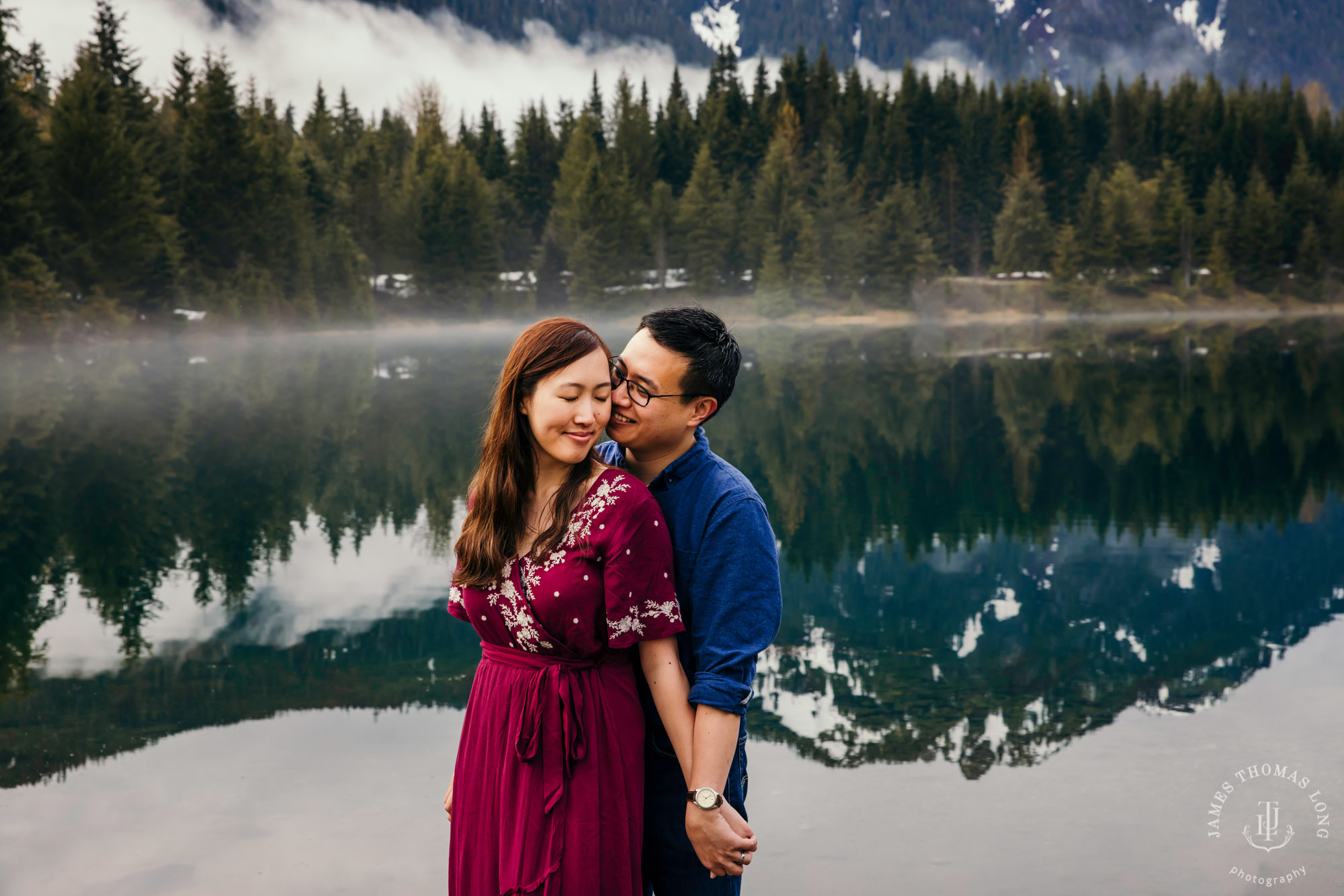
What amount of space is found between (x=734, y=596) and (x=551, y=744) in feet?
1.84

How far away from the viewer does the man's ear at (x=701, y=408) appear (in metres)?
2.78

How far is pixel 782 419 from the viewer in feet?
69.6

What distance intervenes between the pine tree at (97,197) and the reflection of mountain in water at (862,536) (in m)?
15.9

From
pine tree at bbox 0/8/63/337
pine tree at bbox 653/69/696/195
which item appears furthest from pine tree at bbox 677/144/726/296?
pine tree at bbox 0/8/63/337

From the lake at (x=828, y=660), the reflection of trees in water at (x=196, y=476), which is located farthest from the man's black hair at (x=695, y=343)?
the reflection of trees in water at (x=196, y=476)

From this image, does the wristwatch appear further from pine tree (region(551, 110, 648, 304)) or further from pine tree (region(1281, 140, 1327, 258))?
pine tree (region(1281, 140, 1327, 258))

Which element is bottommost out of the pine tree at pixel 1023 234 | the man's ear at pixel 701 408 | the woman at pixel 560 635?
the woman at pixel 560 635

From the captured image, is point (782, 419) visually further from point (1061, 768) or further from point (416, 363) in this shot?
point (416, 363)

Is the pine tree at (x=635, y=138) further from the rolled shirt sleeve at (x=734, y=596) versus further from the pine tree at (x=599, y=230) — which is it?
the rolled shirt sleeve at (x=734, y=596)

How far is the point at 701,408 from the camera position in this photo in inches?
110

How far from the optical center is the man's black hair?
2.76 meters

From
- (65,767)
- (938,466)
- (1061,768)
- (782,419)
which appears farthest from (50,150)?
(1061,768)

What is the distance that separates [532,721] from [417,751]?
3850 mm

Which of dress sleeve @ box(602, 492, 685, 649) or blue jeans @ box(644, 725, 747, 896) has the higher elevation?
dress sleeve @ box(602, 492, 685, 649)
